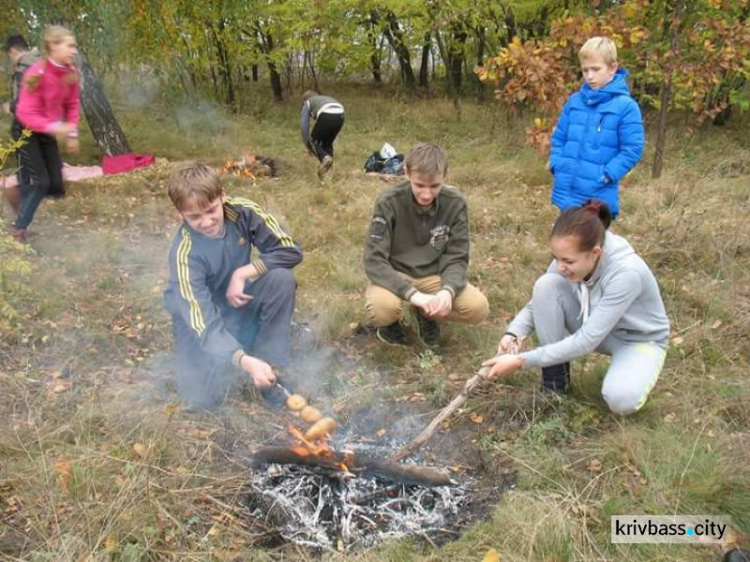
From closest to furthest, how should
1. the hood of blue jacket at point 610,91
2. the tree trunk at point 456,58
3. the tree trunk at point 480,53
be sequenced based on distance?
the hood of blue jacket at point 610,91, the tree trunk at point 480,53, the tree trunk at point 456,58

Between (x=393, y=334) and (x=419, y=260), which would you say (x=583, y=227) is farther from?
(x=393, y=334)

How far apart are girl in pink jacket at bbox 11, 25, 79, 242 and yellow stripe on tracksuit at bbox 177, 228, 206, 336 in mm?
2737

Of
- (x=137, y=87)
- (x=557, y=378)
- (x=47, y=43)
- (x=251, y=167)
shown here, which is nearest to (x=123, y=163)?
(x=251, y=167)

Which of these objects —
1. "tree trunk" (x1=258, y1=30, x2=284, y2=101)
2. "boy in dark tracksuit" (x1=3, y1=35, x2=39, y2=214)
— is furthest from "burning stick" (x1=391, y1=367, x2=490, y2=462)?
"tree trunk" (x1=258, y1=30, x2=284, y2=101)

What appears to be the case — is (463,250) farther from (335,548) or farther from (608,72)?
(335,548)

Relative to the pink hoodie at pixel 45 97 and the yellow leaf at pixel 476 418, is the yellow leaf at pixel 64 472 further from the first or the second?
the pink hoodie at pixel 45 97

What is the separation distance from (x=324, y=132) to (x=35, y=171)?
139 inches

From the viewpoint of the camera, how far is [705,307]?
12.9ft

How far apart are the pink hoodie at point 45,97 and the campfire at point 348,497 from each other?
147 inches

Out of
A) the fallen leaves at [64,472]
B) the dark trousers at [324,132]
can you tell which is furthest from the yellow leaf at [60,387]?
the dark trousers at [324,132]

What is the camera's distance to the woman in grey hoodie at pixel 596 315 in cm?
254

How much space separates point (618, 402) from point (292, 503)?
152 cm

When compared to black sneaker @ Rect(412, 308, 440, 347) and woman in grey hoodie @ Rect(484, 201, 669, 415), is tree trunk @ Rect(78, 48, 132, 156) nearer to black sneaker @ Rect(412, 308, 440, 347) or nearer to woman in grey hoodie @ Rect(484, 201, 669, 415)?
black sneaker @ Rect(412, 308, 440, 347)

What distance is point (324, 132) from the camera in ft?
24.9
